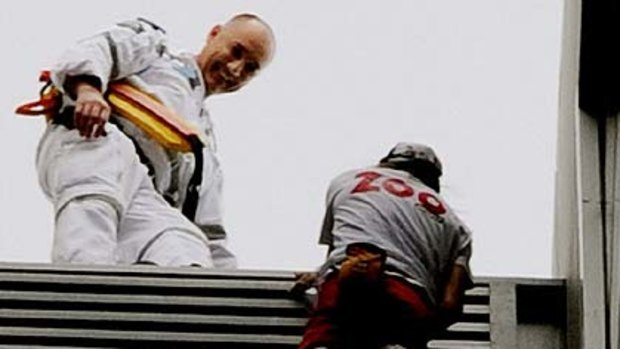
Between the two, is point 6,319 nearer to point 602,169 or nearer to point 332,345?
point 332,345

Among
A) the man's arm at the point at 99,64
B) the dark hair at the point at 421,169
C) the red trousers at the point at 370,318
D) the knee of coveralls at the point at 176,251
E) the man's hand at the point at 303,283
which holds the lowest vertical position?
the red trousers at the point at 370,318

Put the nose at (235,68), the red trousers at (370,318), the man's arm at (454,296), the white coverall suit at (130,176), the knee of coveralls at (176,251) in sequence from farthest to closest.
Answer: the nose at (235,68) → the knee of coveralls at (176,251) → the white coverall suit at (130,176) → the man's arm at (454,296) → the red trousers at (370,318)

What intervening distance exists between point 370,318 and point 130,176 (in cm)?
176

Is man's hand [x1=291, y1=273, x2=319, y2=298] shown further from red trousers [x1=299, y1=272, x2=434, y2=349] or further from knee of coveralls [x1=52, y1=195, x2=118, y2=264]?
knee of coveralls [x1=52, y1=195, x2=118, y2=264]

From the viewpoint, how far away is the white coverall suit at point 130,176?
20.5ft

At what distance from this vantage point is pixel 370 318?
4.91 m

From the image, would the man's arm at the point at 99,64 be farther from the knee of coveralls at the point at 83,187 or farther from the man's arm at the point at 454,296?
the man's arm at the point at 454,296

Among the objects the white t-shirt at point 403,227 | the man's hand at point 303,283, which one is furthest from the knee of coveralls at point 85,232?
the white t-shirt at point 403,227

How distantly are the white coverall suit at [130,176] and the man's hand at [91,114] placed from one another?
8 cm

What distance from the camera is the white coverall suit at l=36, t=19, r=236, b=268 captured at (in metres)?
6.24

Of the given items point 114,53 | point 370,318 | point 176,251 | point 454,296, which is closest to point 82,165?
point 176,251

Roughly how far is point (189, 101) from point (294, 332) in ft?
5.51

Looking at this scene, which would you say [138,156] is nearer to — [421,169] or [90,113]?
[90,113]

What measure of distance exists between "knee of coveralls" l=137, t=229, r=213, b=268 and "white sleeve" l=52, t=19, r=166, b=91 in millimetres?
444
